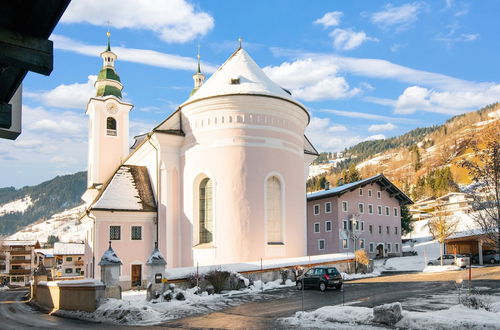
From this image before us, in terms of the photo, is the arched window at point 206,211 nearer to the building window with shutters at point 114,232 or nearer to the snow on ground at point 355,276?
the building window with shutters at point 114,232

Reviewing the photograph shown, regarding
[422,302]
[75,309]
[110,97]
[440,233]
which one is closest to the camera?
[422,302]

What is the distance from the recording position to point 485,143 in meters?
13.7

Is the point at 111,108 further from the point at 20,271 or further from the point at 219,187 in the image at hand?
the point at 20,271

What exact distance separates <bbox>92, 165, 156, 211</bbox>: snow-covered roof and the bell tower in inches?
325

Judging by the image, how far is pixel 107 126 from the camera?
146ft

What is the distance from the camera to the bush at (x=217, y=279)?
2412cm

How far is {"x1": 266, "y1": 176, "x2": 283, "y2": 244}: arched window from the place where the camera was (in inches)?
1208

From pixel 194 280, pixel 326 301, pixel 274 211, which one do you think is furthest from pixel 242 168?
pixel 326 301

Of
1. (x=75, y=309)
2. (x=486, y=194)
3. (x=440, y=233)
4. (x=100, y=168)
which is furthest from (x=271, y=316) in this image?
(x=440, y=233)

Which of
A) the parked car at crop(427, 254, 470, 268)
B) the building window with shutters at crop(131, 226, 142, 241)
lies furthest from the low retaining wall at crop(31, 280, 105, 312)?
the parked car at crop(427, 254, 470, 268)

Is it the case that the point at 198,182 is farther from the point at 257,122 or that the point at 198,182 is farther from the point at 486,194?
the point at 486,194

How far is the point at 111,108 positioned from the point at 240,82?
55.5ft

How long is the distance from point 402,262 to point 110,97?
29983 millimetres

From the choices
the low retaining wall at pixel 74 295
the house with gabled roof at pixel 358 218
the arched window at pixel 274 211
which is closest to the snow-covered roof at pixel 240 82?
the arched window at pixel 274 211
